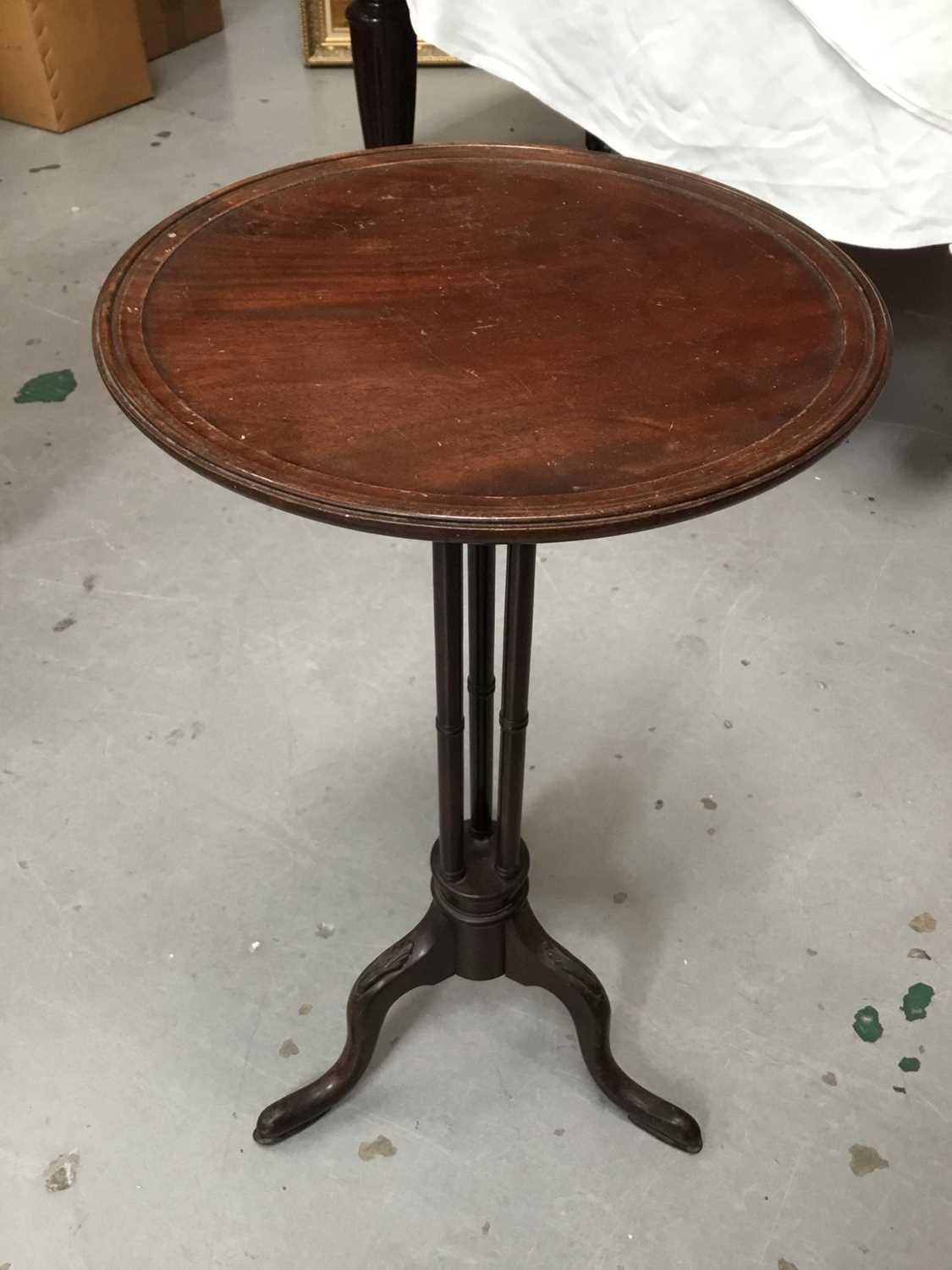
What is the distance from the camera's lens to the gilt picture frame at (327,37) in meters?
2.89

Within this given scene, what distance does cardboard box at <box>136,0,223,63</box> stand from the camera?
2.95 meters

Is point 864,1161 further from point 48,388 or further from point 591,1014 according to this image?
point 48,388

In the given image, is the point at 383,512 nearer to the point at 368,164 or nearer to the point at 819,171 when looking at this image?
the point at 368,164

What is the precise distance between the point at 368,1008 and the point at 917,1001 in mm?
531

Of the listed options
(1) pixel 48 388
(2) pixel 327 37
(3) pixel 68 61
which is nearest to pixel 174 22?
(2) pixel 327 37

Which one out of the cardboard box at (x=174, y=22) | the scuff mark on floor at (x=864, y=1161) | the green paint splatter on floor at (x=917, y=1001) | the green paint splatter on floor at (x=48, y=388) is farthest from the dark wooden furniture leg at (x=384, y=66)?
the scuff mark on floor at (x=864, y=1161)

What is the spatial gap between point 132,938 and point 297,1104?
0.26 m

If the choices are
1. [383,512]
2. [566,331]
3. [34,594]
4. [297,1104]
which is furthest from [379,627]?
[383,512]

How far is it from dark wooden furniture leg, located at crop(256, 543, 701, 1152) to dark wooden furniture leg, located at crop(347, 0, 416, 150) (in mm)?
1324

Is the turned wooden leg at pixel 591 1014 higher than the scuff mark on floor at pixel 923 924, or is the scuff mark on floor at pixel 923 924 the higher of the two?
the turned wooden leg at pixel 591 1014

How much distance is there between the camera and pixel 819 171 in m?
1.47

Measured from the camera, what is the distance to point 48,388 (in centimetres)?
188

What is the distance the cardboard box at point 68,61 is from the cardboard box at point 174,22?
0.84ft

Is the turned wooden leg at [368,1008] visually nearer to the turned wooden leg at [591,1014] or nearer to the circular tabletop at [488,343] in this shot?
the turned wooden leg at [591,1014]
